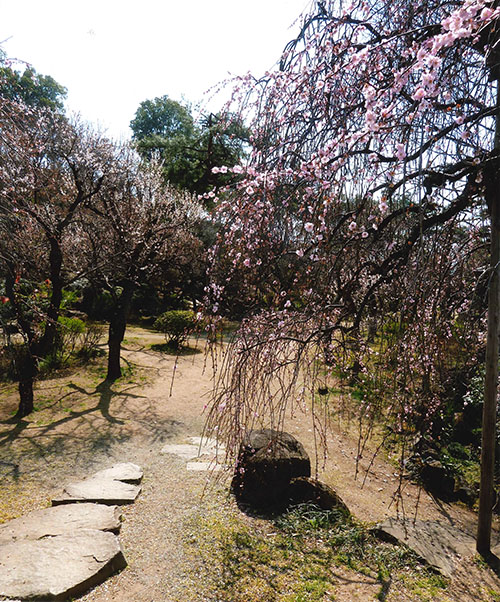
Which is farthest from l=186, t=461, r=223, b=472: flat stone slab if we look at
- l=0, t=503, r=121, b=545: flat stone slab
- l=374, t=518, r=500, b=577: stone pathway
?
l=374, t=518, r=500, b=577: stone pathway

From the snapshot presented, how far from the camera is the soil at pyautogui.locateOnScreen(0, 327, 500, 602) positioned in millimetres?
2775

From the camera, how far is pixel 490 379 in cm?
324

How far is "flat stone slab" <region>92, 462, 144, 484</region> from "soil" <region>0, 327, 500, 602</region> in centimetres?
11

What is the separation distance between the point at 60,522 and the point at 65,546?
1.34 ft

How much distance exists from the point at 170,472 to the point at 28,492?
1322 millimetres

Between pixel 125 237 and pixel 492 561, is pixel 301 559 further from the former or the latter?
pixel 125 237

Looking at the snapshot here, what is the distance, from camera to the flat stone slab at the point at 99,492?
358 centimetres

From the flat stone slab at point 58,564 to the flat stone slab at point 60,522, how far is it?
12 centimetres

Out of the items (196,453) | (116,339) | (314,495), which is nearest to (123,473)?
(196,453)

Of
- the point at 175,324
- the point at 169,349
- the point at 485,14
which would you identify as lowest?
the point at 169,349

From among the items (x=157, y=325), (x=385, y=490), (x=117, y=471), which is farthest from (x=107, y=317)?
(x=385, y=490)

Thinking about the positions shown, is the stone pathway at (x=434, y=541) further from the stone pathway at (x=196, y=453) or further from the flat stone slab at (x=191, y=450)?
the flat stone slab at (x=191, y=450)

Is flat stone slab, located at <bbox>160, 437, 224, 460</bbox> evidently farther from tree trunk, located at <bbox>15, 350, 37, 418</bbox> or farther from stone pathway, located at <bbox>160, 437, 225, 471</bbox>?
tree trunk, located at <bbox>15, 350, 37, 418</bbox>

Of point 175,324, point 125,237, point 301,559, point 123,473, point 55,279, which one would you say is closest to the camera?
point 301,559
